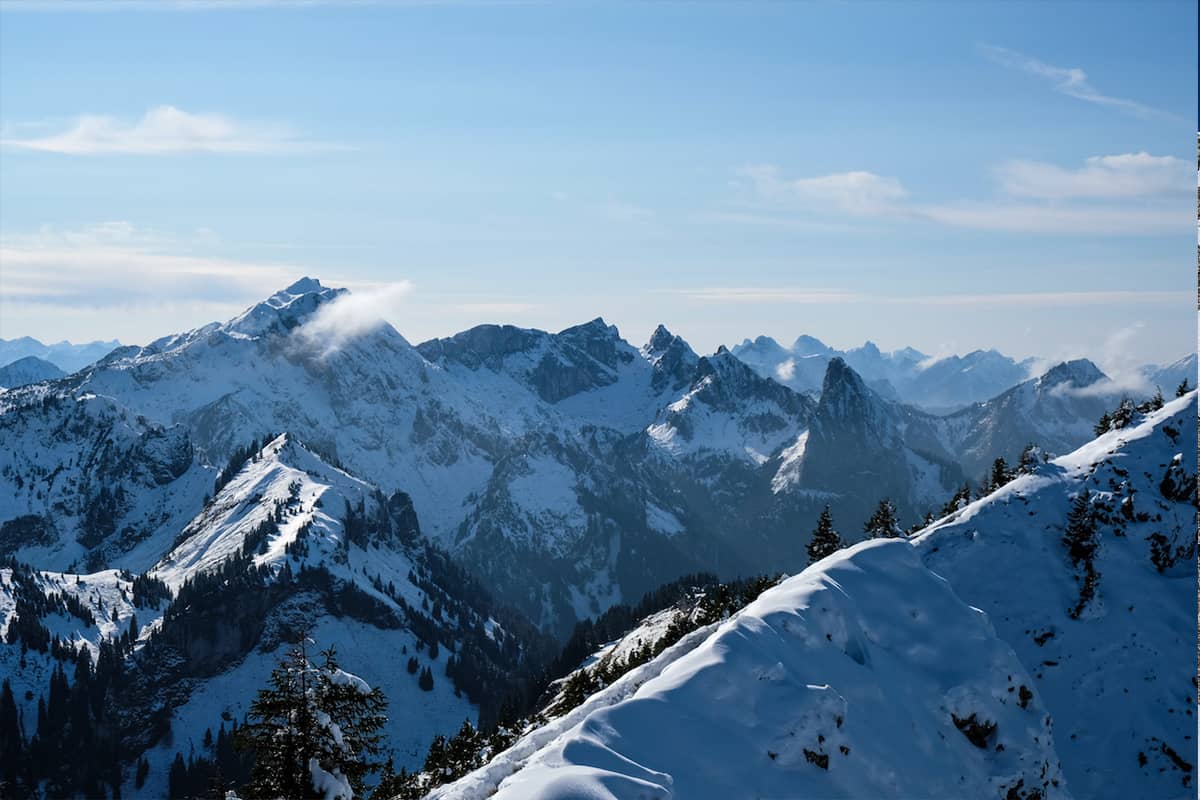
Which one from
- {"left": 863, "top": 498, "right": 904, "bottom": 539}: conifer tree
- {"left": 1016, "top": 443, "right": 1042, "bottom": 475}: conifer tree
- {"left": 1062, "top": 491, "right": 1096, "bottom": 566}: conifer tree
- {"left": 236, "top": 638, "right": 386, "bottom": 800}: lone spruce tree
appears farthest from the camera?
{"left": 863, "top": 498, "right": 904, "bottom": 539}: conifer tree

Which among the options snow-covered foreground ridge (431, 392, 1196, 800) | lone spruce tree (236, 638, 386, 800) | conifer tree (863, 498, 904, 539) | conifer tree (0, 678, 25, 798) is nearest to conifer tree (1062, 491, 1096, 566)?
snow-covered foreground ridge (431, 392, 1196, 800)

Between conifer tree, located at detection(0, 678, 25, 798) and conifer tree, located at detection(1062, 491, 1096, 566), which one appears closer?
conifer tree, located at detection(1062, 491, 1096, 566)

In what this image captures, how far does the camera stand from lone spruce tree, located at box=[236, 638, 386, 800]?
121ft

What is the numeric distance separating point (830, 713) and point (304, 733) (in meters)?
22.5

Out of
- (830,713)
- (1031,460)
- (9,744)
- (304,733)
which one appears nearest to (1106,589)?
(1031,460)

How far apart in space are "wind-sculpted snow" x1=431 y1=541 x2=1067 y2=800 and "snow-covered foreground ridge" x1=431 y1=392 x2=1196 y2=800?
84 mm

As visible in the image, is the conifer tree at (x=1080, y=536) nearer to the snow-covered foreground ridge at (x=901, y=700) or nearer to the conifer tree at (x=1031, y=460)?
the snow-covered foreground ridge at (x=901, y=700)

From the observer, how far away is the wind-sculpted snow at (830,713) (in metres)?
33.6

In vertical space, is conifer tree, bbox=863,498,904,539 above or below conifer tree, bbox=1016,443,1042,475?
below

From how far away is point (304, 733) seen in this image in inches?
1453

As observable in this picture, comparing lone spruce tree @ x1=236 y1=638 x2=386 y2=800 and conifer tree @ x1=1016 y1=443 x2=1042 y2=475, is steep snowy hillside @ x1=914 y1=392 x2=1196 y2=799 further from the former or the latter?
lone spruce tree @ x1=236 y1=638 x2=386 y2=800

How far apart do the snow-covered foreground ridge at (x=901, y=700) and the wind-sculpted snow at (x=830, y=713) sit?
84mm

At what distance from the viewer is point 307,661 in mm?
37844

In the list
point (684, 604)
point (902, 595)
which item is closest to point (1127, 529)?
point (902, 595)
